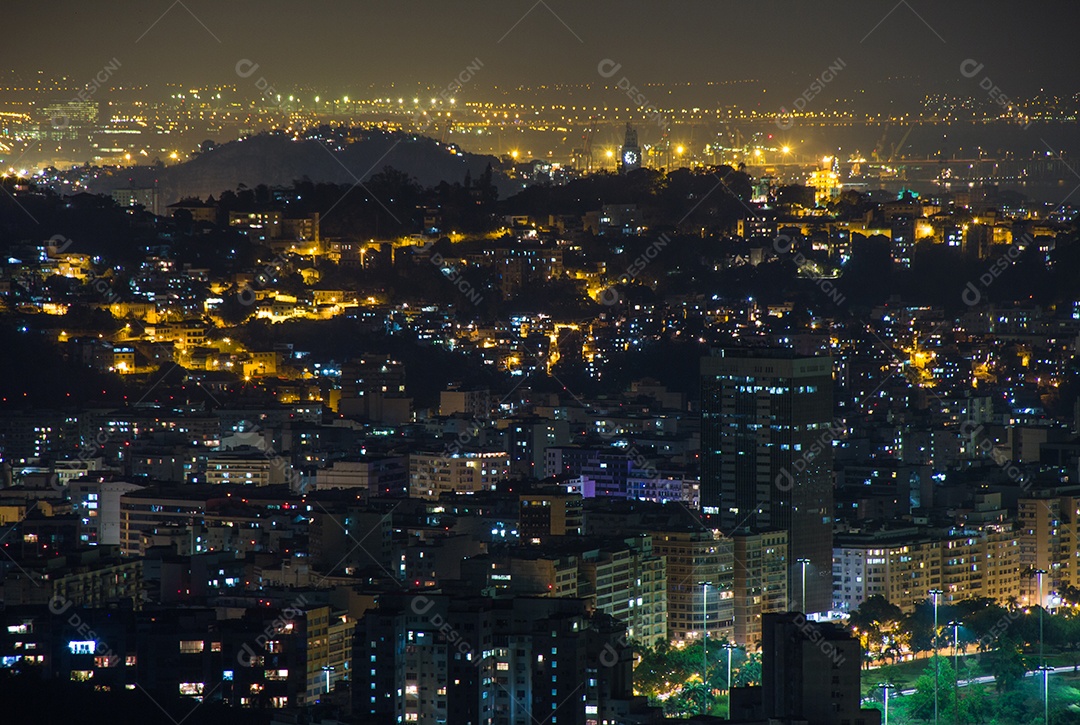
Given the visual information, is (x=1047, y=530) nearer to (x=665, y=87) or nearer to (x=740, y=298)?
(x=740, y=298)

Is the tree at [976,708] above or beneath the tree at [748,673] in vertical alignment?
beneath

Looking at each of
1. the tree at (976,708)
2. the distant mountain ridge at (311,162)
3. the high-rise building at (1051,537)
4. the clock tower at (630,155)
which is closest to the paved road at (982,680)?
the tree at (976,708)

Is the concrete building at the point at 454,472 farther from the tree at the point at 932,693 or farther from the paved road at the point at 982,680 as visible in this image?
the tree at the point at 932,693

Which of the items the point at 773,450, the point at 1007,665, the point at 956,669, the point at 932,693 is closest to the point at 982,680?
the point at 1007,665

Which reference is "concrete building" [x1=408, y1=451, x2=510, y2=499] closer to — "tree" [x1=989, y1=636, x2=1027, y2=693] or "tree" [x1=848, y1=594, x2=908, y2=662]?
"tree" [x1=848, y1=594, x2=908, y2=662]

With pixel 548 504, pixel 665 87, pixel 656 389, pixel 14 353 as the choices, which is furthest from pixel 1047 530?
pixel 665 87

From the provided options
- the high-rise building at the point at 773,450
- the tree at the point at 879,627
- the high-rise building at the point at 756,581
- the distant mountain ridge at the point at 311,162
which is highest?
the distant mountain ridge at the point at 311,162
